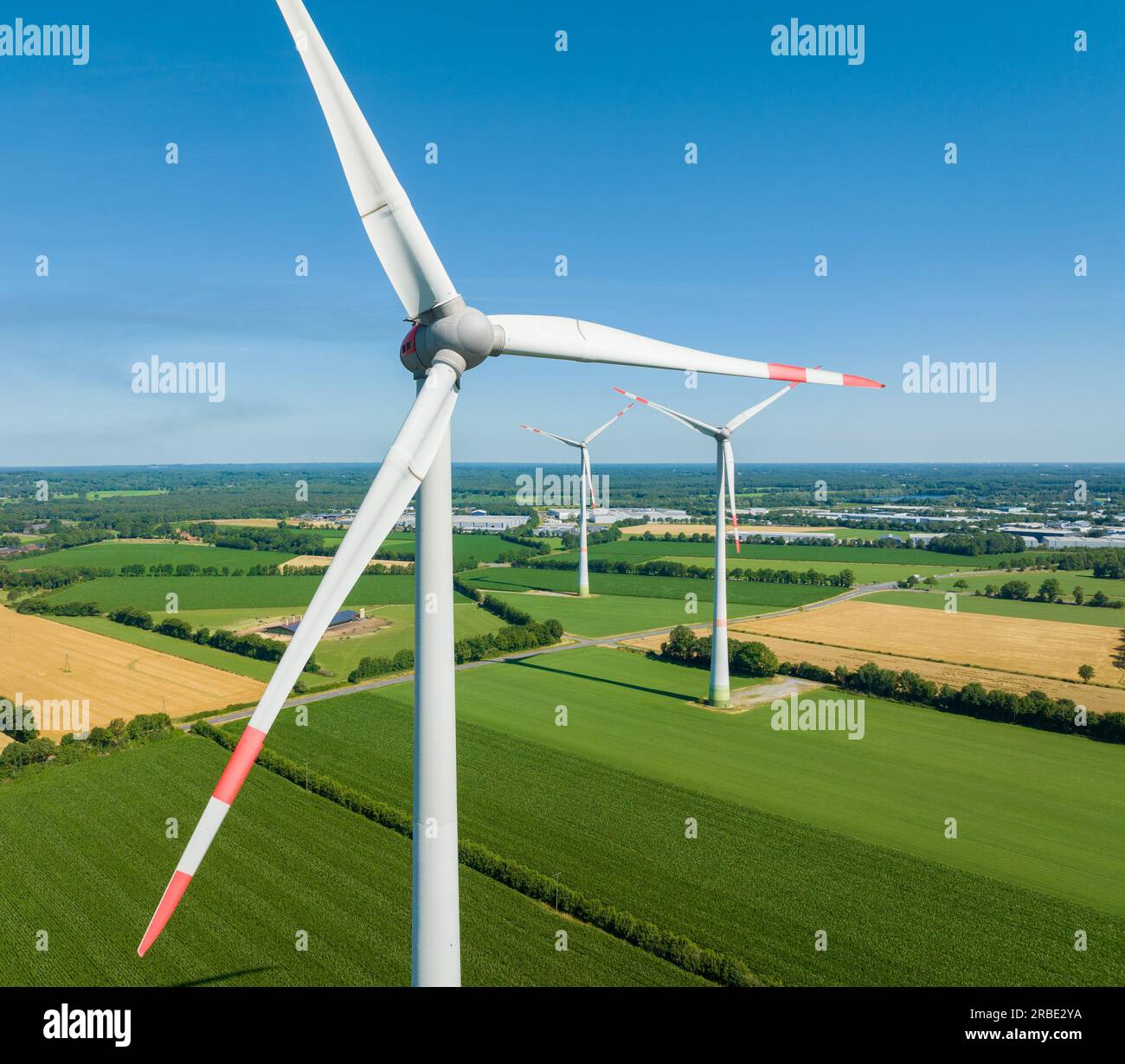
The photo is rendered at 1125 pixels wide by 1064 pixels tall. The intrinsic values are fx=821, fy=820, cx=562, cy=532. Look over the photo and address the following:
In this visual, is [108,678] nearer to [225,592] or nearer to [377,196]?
[225,592]

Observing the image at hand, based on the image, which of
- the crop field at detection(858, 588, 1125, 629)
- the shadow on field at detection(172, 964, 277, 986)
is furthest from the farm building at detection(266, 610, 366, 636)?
the crop field at detection(858, 588, 1125, 629)

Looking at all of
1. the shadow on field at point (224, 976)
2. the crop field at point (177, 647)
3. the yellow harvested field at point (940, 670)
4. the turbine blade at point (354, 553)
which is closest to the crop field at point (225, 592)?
the crop field at point (177, 647)

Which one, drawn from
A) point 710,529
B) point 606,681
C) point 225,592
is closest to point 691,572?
point 606,681

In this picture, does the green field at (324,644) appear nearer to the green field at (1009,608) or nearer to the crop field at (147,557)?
the crop field at (147,557)

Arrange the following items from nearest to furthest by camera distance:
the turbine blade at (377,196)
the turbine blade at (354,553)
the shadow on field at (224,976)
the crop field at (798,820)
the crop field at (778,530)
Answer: the turbine blade at (354,553) → the turbine blade at (377,196) → the shadow on field at (224,976) → the crop field at (798,820) → the crop field at (778,530)

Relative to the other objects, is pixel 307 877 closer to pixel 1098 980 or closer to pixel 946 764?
pixel 1098 980

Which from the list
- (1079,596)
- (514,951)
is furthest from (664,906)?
(1079,596)

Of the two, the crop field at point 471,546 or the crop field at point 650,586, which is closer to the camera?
the crop field at point 650,586

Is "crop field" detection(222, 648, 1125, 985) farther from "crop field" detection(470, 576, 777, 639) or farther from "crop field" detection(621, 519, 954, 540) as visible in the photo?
"crop field" detection(621, 519, 954, 540)
